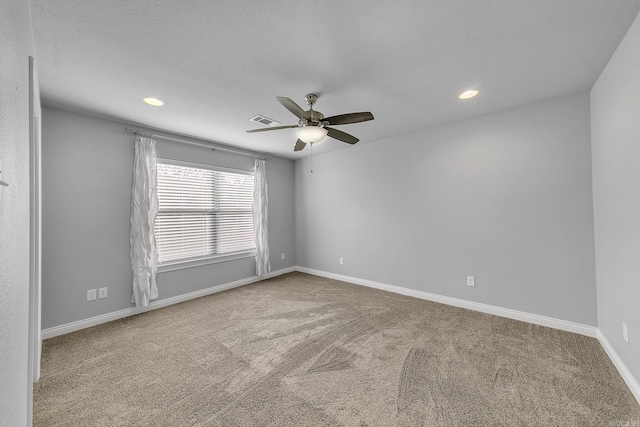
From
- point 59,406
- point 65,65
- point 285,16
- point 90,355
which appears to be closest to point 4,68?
point 285,16

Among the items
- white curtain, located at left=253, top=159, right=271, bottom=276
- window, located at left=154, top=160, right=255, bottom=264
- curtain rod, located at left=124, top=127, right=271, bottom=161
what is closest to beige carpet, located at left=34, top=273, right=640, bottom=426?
window, located at left=154, top=160, right=255, bottom=264

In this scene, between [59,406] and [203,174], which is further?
[203,174]

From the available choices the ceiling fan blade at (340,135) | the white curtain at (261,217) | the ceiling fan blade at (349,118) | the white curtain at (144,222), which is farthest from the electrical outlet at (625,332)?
the white curtain at (144,222)

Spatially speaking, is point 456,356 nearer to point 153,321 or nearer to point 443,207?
point 443,207

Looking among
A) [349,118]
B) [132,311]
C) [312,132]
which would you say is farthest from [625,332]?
[132,311]

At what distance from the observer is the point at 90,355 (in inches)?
92.2

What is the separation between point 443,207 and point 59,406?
4.17 metres

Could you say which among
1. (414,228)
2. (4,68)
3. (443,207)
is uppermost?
(4,68)

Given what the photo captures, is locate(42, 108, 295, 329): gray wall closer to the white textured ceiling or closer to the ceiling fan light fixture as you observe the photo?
the white textured ceiling

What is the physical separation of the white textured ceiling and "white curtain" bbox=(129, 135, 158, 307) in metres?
0.58

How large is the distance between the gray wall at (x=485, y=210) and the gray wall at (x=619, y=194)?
0.18 m

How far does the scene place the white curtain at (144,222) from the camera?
10.8 feet

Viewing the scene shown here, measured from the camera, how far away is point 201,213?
4.07m

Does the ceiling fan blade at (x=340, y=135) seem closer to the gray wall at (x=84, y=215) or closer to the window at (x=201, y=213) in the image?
the window at (x=201, y=213)
